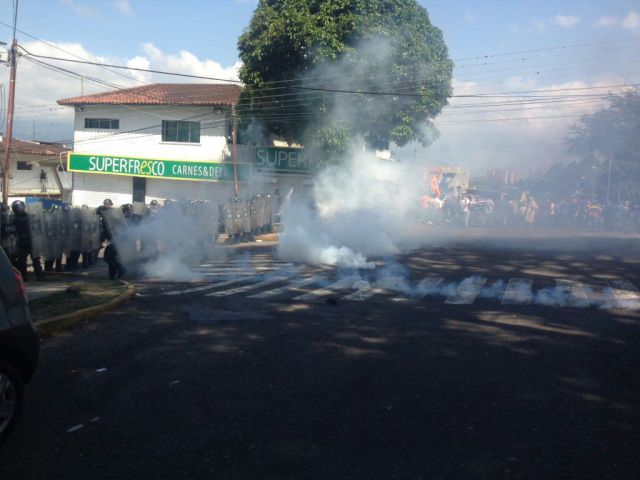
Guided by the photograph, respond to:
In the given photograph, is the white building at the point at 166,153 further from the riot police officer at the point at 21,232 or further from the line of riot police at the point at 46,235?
the riot police officer at the point at 21,232

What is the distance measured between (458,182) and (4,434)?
4224 cm

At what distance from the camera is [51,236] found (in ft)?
45.2

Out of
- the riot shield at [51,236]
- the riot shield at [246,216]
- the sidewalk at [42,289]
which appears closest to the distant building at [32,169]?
the riot shield at [246,216]

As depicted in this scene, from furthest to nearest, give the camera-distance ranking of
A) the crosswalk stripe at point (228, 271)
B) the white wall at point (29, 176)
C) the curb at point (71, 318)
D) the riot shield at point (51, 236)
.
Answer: the white wall at point (29, 176) < the crosswalk stripe at point (228, 271) < the riot shield at point (51, 236) < the curb at point (71, 318)

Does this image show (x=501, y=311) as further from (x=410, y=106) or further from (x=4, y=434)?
(x=410, y=106)

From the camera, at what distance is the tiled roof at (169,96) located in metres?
33.6

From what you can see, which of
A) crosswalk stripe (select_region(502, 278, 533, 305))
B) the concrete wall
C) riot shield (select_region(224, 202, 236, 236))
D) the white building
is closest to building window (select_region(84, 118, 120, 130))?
the white building

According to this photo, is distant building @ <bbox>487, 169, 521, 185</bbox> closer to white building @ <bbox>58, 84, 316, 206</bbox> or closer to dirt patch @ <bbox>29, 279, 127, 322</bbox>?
white building @ <bbox>58, 84, 316, 206</bbox>

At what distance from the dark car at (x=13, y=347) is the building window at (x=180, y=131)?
30100mm

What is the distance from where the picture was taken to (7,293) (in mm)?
4609

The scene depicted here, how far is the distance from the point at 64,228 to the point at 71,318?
6.55 m

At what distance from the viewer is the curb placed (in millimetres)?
7855

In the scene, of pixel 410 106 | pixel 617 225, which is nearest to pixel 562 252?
pixel 410 106

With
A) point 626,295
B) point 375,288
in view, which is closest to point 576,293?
point 626,295
